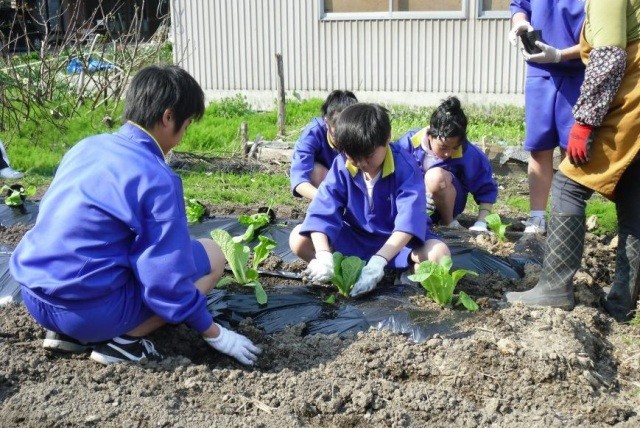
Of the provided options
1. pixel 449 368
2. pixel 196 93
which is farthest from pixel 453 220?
pixel 196 93

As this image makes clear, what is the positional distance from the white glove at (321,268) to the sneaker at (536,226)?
5.47 feet

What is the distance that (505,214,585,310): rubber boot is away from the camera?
3.80 m

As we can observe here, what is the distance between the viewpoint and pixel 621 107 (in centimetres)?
353

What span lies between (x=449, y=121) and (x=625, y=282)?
1.60 m

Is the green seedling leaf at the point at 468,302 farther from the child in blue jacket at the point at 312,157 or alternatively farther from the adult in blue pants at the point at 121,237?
the child in blue jacket at the point at 312,157

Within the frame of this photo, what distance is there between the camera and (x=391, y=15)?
35.8 ft

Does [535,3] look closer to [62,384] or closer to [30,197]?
[62,384]

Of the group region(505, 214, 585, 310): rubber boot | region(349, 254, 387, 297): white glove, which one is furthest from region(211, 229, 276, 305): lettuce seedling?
region(505, 214, 585, 310): rubber boot

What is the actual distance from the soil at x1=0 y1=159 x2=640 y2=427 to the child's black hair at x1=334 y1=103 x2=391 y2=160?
88 centimetres

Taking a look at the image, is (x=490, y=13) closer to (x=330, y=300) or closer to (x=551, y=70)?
(x=551, y=70)

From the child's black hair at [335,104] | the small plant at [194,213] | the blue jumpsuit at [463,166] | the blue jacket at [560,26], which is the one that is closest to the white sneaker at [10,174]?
the small plant at [194,213]

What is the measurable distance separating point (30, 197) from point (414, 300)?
4.01 m

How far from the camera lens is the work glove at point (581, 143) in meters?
3.58

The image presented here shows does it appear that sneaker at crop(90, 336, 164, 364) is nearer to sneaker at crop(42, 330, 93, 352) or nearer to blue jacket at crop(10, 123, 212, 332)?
sneaker at crop(42, 330, 93, 352)
